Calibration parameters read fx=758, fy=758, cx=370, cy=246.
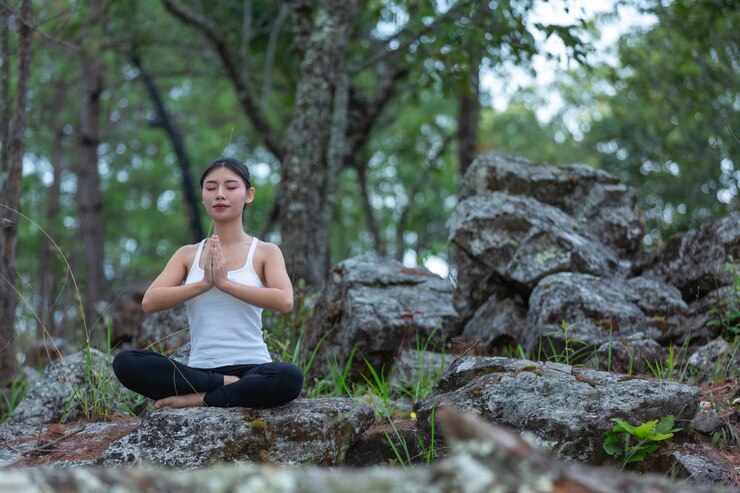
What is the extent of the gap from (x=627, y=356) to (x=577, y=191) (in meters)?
2.65

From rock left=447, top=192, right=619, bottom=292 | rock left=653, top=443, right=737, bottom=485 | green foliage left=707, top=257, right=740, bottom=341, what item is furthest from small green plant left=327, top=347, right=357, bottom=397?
green foliage left=707, top=257, right=740, bottom=341

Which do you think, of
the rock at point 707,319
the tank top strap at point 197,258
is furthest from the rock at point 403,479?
the rock at point 707,319

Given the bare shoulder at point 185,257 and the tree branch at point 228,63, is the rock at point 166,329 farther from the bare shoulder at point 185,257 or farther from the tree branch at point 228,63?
the tree branch at point 228,63

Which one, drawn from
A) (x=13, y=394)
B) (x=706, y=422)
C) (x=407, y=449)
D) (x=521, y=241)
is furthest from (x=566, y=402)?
(x=13, y=394)

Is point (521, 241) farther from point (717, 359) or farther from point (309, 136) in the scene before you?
point (309, 136)

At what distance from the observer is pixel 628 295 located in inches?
228

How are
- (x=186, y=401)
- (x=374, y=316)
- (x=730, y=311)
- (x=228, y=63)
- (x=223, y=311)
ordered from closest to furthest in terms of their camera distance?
(x=186, y=401)
(x=223, y=311)
(x=730, y=311)
(x=374, y=316)
(x=228, y=63)

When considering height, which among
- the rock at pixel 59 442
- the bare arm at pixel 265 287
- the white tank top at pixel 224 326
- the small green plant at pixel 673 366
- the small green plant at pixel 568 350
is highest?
the bare arm at pixel 265 287

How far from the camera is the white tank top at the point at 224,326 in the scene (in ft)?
12.9

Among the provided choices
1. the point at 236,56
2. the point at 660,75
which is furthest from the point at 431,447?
the point at 660,75

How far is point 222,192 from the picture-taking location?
400 centimetres

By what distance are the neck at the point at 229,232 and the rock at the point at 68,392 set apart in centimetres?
114

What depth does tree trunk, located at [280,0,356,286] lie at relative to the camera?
Result: 25.3ft

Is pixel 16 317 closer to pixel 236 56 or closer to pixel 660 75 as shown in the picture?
pixel 236 56
